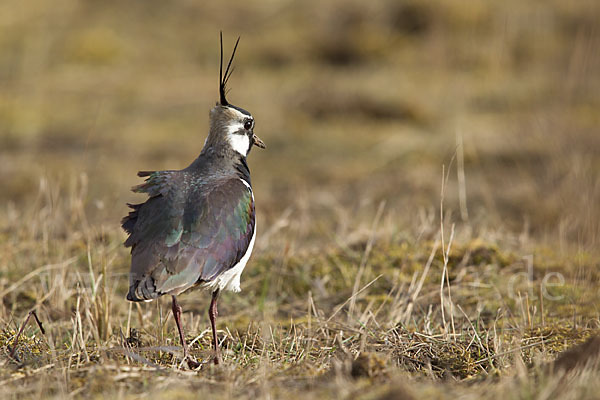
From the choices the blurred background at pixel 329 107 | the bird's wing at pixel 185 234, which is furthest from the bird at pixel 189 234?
the blurred background at pixel 329 107

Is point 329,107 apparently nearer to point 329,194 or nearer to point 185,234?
point 329,194

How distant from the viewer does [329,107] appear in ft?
40.6

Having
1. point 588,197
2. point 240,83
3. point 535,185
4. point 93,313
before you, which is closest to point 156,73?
point 240,83

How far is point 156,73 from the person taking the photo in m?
14.9

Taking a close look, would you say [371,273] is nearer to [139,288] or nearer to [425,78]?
[139,288]

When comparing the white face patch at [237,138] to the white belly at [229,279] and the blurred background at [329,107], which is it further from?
the blurred background at [329,107]

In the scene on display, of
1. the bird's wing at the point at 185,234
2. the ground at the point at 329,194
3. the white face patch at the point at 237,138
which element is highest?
the white face patch at the point at 237,138

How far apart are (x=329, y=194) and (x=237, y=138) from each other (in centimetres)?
481

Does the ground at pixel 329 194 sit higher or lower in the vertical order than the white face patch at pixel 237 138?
lower

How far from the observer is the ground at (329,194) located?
138 inches

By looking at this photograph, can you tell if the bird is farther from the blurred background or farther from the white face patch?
the blurred background

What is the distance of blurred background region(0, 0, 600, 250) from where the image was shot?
7.37m

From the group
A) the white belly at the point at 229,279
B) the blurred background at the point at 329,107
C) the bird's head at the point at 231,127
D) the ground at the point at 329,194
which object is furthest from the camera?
the blurred background at the point at 329,107

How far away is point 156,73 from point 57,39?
2.76m
